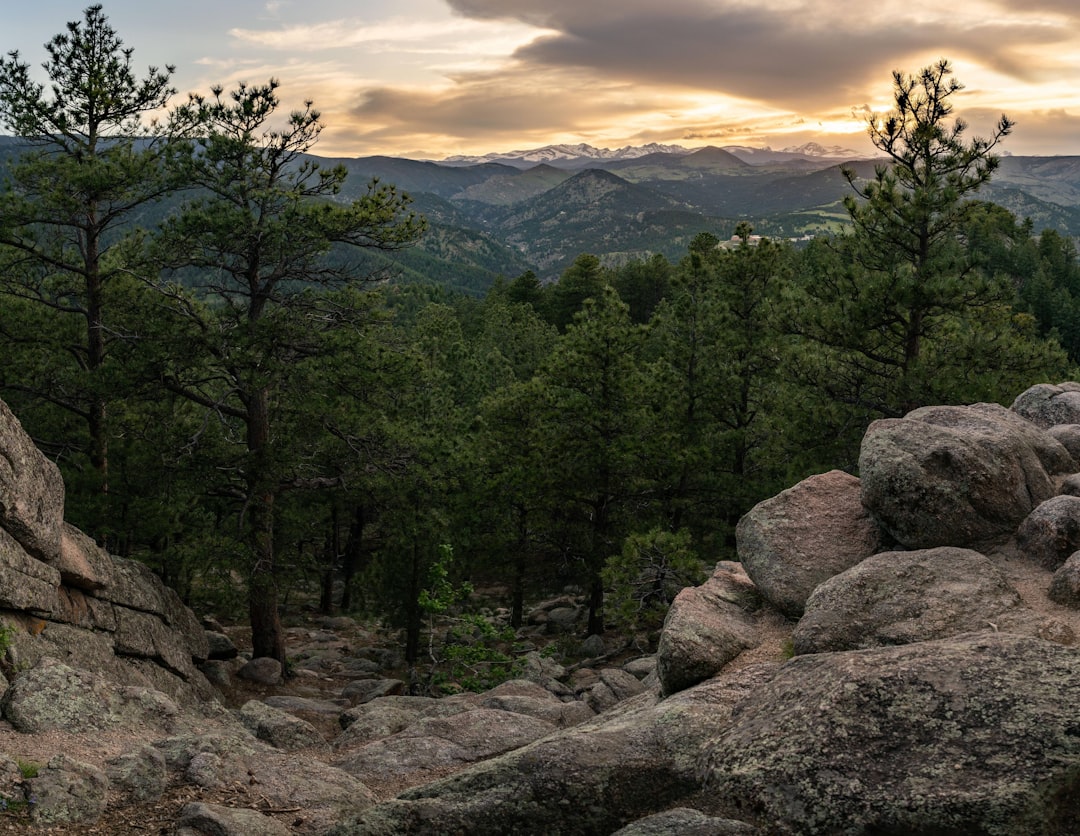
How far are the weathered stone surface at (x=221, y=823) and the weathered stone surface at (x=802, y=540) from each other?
305 inches

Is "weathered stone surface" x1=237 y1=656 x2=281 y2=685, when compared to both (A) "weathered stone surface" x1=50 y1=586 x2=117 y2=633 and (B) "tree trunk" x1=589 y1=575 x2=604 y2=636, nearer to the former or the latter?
(A) "weathered stone surface" x1=50 y1=586 x2=117 y2=633

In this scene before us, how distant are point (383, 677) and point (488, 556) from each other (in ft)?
17.7

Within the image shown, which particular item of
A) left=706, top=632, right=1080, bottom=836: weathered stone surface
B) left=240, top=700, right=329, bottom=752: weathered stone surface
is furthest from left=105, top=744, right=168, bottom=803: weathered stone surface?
left=706, top=632, right=1080, bottom=836: weathered stone surface

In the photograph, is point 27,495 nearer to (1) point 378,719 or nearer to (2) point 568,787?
(1) point 378,719

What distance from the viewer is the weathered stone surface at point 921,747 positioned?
600 cm

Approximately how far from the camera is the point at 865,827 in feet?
20.4

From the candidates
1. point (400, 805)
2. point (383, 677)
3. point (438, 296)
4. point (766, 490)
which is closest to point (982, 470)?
point (400, 805)

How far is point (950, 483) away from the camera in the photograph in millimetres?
Answer: 11664

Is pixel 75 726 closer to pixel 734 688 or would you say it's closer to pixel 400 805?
pixel 400 805

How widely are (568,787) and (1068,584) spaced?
263 inches

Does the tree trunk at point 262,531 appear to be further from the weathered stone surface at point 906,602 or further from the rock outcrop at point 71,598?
the weathered stone surface at point 906,602

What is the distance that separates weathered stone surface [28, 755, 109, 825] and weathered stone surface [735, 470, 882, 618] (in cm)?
948

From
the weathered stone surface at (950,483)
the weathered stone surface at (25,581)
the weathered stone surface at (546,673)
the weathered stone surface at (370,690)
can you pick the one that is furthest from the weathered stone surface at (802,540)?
the weathered stone surface at (370,690)

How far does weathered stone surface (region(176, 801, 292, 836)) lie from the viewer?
8844 mm
